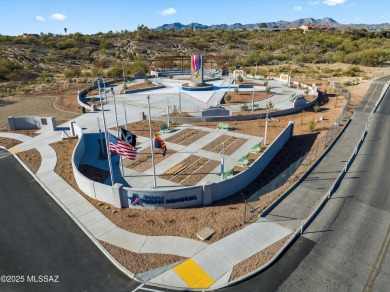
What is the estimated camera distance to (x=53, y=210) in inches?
756

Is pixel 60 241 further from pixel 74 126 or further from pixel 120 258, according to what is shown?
pixel 74 126

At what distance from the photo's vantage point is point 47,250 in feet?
51.3

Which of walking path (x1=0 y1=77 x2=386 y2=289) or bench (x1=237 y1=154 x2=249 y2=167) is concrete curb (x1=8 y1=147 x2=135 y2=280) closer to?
walking path (x1=0 y1=77 x2=386 y2=289)

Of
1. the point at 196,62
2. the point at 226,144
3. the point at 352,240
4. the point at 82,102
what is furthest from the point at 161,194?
the point at 196,62

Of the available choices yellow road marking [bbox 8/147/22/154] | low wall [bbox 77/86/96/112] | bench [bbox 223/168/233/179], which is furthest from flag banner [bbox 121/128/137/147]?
low wall [bbox 77/86/96/112]

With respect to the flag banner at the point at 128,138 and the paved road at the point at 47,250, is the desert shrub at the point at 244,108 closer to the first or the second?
the flag banner at the point at 128,138

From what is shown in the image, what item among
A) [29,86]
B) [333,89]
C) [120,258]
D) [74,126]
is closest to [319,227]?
[120,258]

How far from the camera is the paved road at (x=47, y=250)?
13555mm

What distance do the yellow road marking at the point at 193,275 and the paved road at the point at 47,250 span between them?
2335 millimetres

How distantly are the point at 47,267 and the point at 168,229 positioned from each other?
678 centimetres

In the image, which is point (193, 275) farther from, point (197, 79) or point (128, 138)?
point (197, 79)

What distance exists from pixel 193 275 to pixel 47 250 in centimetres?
859

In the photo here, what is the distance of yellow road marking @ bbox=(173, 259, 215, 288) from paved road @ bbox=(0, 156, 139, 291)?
7.66 feet

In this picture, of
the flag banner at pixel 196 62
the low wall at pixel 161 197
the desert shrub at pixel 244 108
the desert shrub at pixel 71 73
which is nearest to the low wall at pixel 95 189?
the low wall at pixel 161 197
